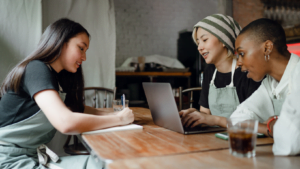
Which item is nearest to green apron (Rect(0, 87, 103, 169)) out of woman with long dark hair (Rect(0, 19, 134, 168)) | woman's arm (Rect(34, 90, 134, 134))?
woman with long dark hair (Rect(0, 19, 134, 168))

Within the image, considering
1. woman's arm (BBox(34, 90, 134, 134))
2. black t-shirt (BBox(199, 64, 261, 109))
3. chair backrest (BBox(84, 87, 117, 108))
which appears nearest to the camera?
woman's arm (BBox(34, 90, 134, 134))

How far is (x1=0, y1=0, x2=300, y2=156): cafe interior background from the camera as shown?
7.70 ft

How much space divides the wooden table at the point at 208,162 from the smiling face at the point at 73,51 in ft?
2.84

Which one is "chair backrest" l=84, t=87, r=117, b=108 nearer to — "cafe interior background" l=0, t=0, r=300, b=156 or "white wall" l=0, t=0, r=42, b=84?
"cafe interior background" l=0, t=0, r=300, b=156

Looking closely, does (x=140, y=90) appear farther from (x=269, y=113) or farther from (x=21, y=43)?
(x=269, y=113)

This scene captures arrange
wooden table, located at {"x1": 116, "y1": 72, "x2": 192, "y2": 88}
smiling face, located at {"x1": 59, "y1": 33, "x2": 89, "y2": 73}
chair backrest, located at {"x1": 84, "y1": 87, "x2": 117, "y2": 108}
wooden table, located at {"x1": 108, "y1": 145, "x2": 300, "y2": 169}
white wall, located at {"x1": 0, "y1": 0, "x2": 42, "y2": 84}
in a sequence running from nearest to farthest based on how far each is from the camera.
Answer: wooden table, located at {"x1": 108, "y1": 145, "x2": 300, "y2": 169}
smiling face, located at {"x1": 59, "y1": 33, "x2": 89, "y2": 73}
white wall, located at {"x1": 0, "y1": 0, "x2": 42, "y2": 84}
chair backrest, located at {"x1": 84, "y1": 87, "x2": 117, "y2": 108}
wooden table, located at {"x1": 116, "y1": 72, "x2": 192, "y2": 88}

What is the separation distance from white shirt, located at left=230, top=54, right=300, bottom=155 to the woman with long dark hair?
2.11 feet

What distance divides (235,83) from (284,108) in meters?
0.88

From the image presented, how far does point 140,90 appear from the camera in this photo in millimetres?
4598

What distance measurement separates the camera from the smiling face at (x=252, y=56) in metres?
1.21

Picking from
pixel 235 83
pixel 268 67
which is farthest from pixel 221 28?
pixel 268 67

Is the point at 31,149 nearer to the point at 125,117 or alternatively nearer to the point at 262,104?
the point at 125,117

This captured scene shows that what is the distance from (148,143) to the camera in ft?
3.24

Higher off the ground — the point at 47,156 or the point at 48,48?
the point at 48,48
